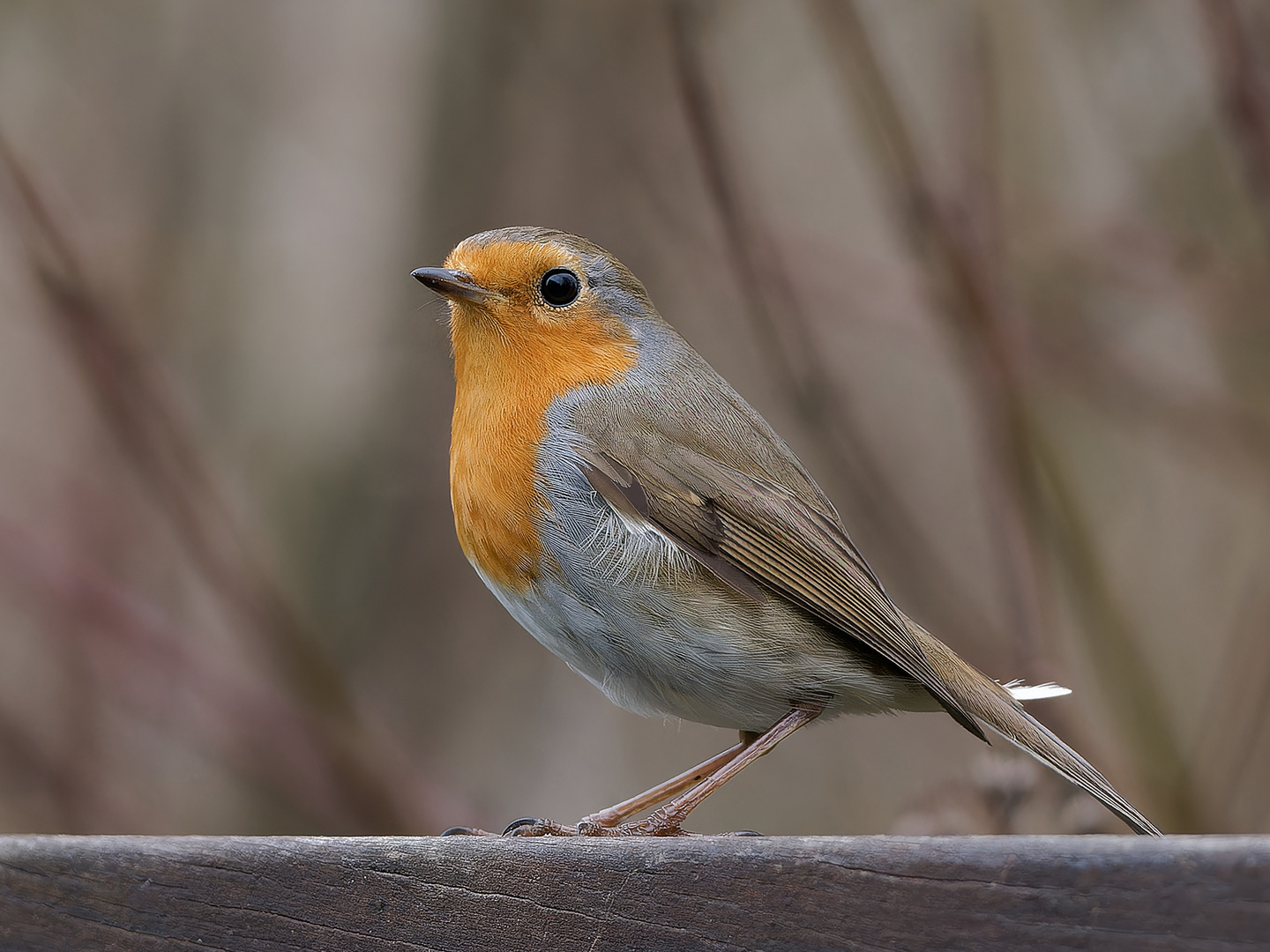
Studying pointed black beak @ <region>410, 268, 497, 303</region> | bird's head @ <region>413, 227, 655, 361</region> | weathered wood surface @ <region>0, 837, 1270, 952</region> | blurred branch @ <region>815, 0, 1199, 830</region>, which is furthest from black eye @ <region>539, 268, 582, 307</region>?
weathered wood surface @ <region>0, 837, 1270, 952</region>

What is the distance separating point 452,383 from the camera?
5.19m

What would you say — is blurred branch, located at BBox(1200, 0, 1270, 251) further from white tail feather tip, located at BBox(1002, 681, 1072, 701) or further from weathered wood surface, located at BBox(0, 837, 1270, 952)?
weathered wood surface, located at BBox(0, 837, 1270, 952)

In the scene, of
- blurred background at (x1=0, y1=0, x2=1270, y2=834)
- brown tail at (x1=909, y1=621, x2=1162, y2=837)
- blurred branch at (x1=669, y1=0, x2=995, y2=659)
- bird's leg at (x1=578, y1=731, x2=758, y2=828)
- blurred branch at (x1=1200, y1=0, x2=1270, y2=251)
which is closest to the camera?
brown tail at (x1=909, y1=621, x2=1162, y2=837)

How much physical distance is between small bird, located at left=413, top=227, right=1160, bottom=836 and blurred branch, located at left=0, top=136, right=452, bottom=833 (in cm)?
117

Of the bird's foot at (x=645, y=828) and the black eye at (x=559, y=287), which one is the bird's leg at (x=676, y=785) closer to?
the bird's foot at (x=645, y=828)

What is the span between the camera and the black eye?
2949mm

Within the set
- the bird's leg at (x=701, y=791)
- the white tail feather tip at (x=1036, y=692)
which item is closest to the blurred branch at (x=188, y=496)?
the bird's leg at (x=701, y=791)

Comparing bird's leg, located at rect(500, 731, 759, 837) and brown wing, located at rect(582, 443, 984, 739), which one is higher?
brown wing, located at rect(582, 443, 984, 739)

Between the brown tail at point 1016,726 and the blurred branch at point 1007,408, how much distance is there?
2.06ft

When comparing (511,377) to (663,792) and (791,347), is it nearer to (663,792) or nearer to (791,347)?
(663,792)

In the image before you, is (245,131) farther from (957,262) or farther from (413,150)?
(957,262)

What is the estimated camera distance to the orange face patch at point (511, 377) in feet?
8.46

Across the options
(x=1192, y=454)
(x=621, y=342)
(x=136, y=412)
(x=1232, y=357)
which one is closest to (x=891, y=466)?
(x=1192, y=454)

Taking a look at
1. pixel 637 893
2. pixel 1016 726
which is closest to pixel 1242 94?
pixel 1016 726
